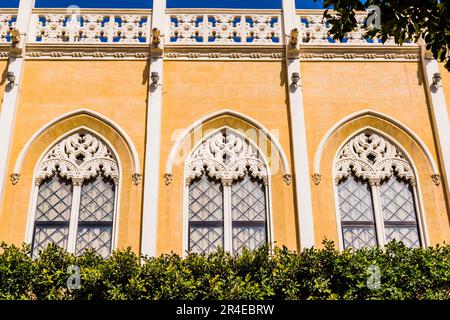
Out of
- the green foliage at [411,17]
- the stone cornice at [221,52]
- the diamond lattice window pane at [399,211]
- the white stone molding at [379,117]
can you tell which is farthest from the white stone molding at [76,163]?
the green foliage at [411,17]

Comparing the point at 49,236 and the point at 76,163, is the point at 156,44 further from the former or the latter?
the point at 49,236

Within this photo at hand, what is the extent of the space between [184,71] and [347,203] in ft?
16.2

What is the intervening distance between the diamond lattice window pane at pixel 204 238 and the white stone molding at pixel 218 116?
1.23 meters

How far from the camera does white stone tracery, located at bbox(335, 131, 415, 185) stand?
1437 cm

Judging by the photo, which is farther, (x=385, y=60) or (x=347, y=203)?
(x=385, y=60)

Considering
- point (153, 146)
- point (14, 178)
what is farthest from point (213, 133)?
point (14, 178)

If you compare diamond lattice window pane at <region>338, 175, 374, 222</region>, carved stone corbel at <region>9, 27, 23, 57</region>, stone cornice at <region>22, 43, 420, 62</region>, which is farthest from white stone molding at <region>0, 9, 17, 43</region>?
diamond lattice window pane at <region>338, 175, 374, 222</region>

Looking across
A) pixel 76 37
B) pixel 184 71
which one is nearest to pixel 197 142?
pixel 184 71

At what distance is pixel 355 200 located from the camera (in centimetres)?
1419

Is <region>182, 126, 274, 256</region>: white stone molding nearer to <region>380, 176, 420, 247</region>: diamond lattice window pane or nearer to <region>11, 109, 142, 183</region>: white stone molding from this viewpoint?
<region>11, 109, 142, 183</region>: white stone molding
